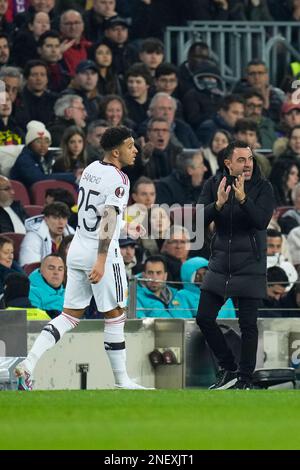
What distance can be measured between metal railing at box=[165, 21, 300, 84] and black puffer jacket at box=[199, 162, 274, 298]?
919 cm

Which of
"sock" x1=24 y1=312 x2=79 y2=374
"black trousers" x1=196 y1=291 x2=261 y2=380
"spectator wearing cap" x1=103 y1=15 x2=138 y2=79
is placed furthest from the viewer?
"spectator wearing cap" x1=103 y1=15 x2=138 y2=79

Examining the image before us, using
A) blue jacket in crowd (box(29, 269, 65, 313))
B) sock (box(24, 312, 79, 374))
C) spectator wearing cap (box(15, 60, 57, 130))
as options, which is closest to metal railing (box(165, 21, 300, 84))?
spectator wearing cap (box(15, 60, 57, 130))

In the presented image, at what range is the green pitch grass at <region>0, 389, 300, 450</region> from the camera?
29.6ft

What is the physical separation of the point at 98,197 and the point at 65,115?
641 centimetres

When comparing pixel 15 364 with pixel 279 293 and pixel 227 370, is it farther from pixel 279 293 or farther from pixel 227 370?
pixel 279 293

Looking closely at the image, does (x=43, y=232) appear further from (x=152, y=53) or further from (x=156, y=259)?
(x=152, y=53)

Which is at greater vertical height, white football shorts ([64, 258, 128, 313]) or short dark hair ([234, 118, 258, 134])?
short dark hair ([234, 118, 258, 134])

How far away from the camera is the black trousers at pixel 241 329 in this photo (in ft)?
42.4

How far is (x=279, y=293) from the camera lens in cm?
1681

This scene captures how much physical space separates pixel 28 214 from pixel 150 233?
4.54ft

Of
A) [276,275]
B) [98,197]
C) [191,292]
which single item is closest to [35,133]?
[191,292]

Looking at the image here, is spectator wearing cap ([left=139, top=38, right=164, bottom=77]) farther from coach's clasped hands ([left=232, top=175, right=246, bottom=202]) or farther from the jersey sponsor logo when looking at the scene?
the jersey sponsor logo

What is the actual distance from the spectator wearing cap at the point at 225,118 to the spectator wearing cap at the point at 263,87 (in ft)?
2.64

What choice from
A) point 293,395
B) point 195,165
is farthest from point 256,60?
point 293,395
